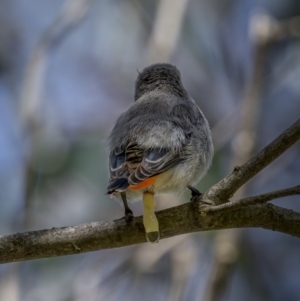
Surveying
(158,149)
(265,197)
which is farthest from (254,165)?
(158,149)

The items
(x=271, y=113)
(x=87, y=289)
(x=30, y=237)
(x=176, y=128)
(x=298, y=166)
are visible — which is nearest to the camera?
(x=30, y=237)

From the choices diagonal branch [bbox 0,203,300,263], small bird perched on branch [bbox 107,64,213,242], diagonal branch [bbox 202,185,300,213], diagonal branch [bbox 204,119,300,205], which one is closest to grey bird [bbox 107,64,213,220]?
small bird perched on branch [bbox 107,64,213,242]

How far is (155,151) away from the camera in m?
3.33

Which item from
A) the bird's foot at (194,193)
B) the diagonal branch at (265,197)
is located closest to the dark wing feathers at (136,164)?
the bird's foot at (194,193)

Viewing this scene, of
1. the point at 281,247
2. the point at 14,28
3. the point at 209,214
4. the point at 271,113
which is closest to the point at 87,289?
the point at 209,214

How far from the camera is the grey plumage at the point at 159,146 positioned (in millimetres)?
3176

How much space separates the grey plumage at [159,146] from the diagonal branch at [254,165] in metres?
0.35

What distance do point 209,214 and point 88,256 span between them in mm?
3007

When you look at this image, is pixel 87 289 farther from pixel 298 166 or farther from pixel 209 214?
pixel 298 166

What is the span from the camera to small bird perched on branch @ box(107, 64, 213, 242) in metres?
3.07

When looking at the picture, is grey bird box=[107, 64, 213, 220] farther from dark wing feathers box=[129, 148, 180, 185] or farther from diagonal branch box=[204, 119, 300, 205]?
diagonal branch box=[204, 119, 300, 205]

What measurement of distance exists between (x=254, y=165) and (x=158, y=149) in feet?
2.12

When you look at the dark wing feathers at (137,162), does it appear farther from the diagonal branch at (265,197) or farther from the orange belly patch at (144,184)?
the diagonal branch at (265,197)

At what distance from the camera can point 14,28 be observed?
7.97 metres
